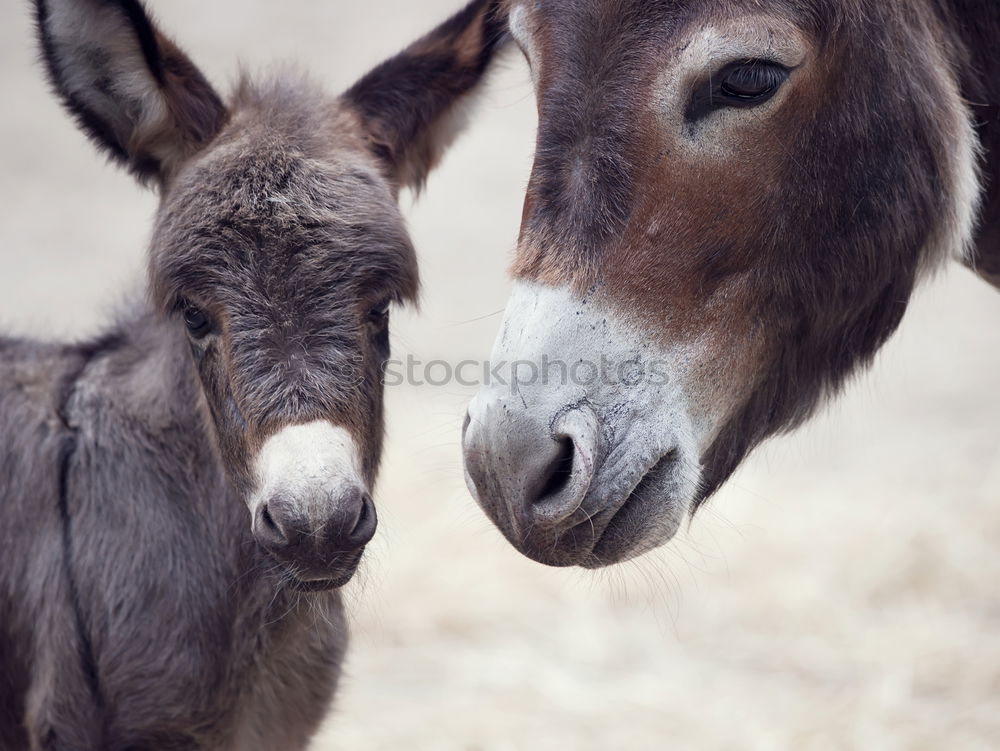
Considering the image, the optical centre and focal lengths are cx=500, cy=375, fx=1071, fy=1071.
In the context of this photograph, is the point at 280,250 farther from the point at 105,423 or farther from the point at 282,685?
the point at 282,685

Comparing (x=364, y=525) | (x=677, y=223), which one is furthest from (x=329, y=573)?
(x=677, y=223)

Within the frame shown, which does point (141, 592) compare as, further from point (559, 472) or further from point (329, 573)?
point (559, 472)

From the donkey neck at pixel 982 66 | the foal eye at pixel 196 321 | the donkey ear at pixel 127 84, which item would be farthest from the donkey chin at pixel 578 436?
the donkey ear at pixel 127 84

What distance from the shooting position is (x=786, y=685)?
153 inches

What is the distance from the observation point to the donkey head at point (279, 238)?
198cm

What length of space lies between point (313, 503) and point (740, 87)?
1.01 metres

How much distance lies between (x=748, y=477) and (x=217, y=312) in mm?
3650

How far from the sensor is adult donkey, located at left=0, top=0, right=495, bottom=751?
2.05 meters

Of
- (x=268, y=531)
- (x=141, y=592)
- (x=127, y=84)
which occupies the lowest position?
(x=141, y=592)

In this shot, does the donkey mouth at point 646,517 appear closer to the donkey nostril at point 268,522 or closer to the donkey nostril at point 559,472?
the donkey nostril at point 559,472

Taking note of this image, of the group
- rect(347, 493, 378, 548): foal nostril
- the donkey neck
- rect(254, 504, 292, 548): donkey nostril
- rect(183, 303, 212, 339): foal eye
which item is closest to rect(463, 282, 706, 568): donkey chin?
rect(347, 493, 378, 548): foal nostril

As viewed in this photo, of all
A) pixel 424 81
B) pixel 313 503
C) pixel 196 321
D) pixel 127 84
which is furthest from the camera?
pixel 424 81

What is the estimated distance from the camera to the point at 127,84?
231 centimetres

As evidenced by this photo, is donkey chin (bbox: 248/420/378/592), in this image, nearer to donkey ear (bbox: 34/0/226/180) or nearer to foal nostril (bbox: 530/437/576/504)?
foal nostril (bbox: 530/437/576/504)
